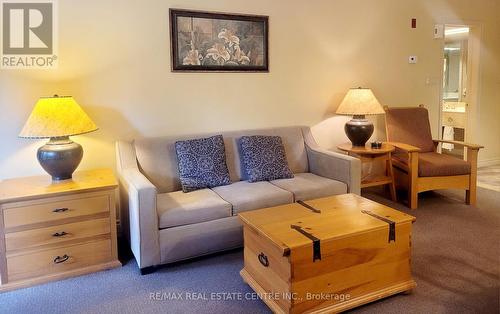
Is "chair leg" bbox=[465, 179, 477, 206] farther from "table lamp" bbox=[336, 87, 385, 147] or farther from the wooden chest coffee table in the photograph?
the wooden chest coffee table

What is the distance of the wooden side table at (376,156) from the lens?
3715 mm

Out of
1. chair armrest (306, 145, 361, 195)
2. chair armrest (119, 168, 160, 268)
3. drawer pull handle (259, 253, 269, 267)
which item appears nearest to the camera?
drawer pull handle (259, 253, 269, 267)

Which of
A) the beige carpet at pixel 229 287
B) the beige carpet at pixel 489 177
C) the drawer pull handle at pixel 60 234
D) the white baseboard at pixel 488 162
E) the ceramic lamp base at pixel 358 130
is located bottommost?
the beige carpet at pixel 229 287

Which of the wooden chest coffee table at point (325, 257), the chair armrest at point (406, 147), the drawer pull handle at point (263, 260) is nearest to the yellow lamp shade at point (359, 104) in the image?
the chair armrest at point (406, 147)

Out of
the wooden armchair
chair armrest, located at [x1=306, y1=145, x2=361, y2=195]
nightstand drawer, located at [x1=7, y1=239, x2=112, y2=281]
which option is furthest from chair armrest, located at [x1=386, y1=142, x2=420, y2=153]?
nightstand drawer, located at [x1=7, y1=239, x2=112, y2=281]

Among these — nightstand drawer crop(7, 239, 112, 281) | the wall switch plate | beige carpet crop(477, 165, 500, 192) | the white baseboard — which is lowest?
nightstand drawer crop(7, 239, 112, 281)

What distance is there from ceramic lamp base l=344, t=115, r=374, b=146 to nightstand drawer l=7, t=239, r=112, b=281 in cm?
244

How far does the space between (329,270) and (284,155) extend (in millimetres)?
1539

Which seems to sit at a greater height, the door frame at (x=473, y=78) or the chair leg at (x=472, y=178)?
the door frame at (x=473, y=78)

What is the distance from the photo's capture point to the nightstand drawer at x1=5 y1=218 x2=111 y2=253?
2373 mm

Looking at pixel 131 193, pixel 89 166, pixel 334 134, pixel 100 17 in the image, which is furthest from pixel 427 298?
pixel 100 17

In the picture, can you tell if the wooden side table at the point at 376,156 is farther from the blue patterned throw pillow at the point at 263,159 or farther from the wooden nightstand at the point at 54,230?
the wooden nightstand at the point at 54,230

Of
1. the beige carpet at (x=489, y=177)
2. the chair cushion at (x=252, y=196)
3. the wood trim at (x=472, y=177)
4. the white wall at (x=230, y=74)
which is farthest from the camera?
the beige carpet at (x=489, y=177)

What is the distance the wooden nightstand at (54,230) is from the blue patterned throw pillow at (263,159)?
1.10m
